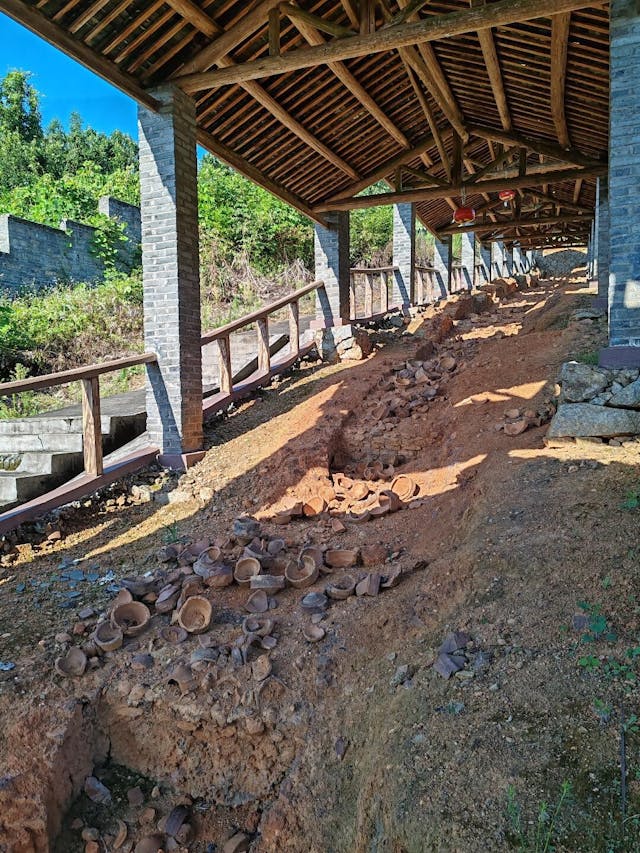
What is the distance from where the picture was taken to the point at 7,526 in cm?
525

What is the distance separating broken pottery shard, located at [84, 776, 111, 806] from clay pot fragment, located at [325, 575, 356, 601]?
5.21 ft

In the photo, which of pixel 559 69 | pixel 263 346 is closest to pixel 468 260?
pixel 559 69

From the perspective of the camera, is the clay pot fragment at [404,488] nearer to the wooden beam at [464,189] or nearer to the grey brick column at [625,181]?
the grey brick column at [625,181]

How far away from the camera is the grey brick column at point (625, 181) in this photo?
212 inches

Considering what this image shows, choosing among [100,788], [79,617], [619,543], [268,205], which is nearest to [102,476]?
[79,617]

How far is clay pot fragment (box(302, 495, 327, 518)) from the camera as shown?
17.6ft

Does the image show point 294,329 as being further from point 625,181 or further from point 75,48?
point 625,181

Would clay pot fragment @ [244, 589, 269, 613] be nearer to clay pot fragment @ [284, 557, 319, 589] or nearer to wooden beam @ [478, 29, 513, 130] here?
clay pot fragment @ [284, 557, 319, 589]

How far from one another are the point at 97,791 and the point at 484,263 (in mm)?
27864

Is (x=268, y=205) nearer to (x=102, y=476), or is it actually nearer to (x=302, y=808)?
(x=102, y=476)

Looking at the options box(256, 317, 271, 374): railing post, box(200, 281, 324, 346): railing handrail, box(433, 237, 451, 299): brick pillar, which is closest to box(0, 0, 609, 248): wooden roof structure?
box(200, 281, 324, 346): railing handrail

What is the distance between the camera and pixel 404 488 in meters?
5.50

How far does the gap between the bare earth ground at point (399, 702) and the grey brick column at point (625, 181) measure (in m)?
1.30

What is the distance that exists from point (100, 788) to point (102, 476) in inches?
143
